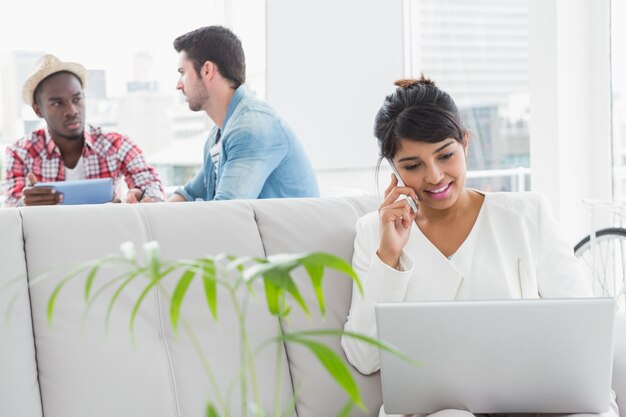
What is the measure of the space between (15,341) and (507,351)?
0.96 meters

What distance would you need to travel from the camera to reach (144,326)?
1.85 metres

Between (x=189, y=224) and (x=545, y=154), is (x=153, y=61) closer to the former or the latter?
(x=545, y=154)

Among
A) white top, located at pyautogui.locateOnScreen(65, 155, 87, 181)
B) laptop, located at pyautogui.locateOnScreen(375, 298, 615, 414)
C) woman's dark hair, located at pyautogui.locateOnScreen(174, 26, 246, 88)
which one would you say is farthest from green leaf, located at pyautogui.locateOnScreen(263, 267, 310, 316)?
white top, located at pyautogui.locateOnScreen(65, 155, 87, 181)

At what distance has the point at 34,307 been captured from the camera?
1796 mm

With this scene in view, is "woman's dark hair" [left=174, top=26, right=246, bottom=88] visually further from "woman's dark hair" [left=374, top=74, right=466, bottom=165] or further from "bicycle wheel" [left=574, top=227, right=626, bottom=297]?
"bicycle wheel" [left=574, top=227, right=626, bottom=297]

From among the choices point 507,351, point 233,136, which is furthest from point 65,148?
point 507,351

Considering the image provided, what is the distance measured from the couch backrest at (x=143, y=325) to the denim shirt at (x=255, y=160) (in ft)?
2.79

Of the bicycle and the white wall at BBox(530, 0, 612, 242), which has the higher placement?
the white wall at BBox(530, 0, 612, 242)

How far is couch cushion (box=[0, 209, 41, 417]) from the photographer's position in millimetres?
1698

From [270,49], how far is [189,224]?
3368 mm

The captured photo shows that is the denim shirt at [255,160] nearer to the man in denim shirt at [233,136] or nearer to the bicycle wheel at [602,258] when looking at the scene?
the man in denim shirt at [233,136]

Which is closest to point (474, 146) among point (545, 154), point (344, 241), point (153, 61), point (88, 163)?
point (545, 154)

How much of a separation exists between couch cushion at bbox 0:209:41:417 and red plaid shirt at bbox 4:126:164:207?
176 cm

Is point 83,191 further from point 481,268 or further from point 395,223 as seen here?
point 481,268
